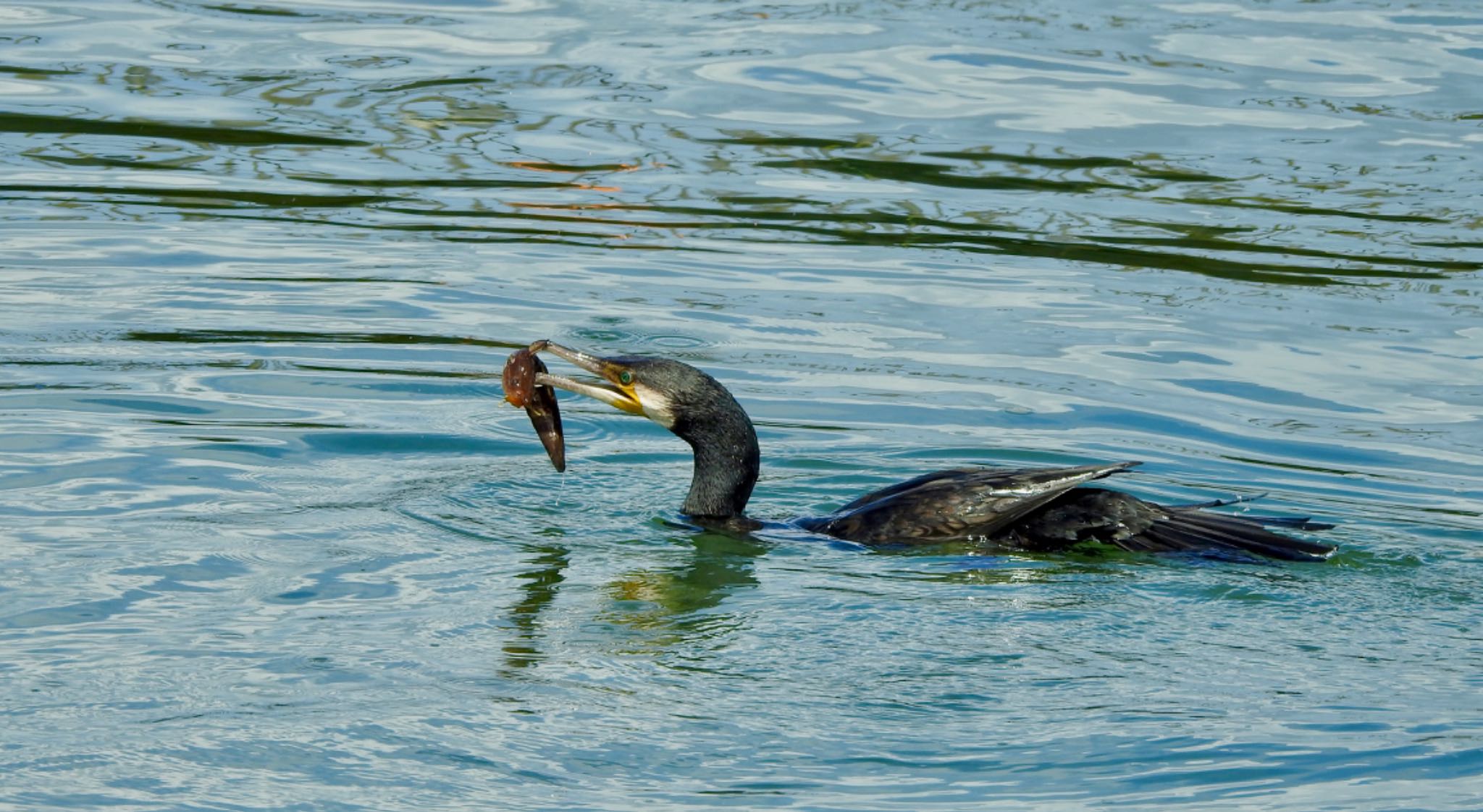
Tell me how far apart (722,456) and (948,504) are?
98cm

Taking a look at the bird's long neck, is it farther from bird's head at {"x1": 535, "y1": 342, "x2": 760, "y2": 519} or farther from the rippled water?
the rippled water

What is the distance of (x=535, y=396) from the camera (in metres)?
7.70

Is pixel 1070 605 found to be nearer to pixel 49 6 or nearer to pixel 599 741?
pixel 599 741

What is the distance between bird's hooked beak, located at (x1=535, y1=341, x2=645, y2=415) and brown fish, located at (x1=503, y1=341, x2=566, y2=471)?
4cm

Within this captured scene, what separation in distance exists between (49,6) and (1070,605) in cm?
1341

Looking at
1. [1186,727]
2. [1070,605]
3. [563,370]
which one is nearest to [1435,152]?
[563,370]

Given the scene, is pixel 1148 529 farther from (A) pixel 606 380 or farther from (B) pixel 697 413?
(A) pixel 606 380

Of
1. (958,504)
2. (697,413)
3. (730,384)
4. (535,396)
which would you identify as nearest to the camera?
(958,504)

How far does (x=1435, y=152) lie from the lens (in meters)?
14.1

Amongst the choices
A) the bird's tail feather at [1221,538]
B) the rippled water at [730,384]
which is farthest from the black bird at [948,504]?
the rippled water at [730,384]

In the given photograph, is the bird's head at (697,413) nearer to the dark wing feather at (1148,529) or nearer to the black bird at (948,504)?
the black bird at (948,504)

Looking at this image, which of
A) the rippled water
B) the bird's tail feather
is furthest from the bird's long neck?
the bird's tail feather

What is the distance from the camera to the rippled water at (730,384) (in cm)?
536

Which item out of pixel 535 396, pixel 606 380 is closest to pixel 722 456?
pixel 606 380
